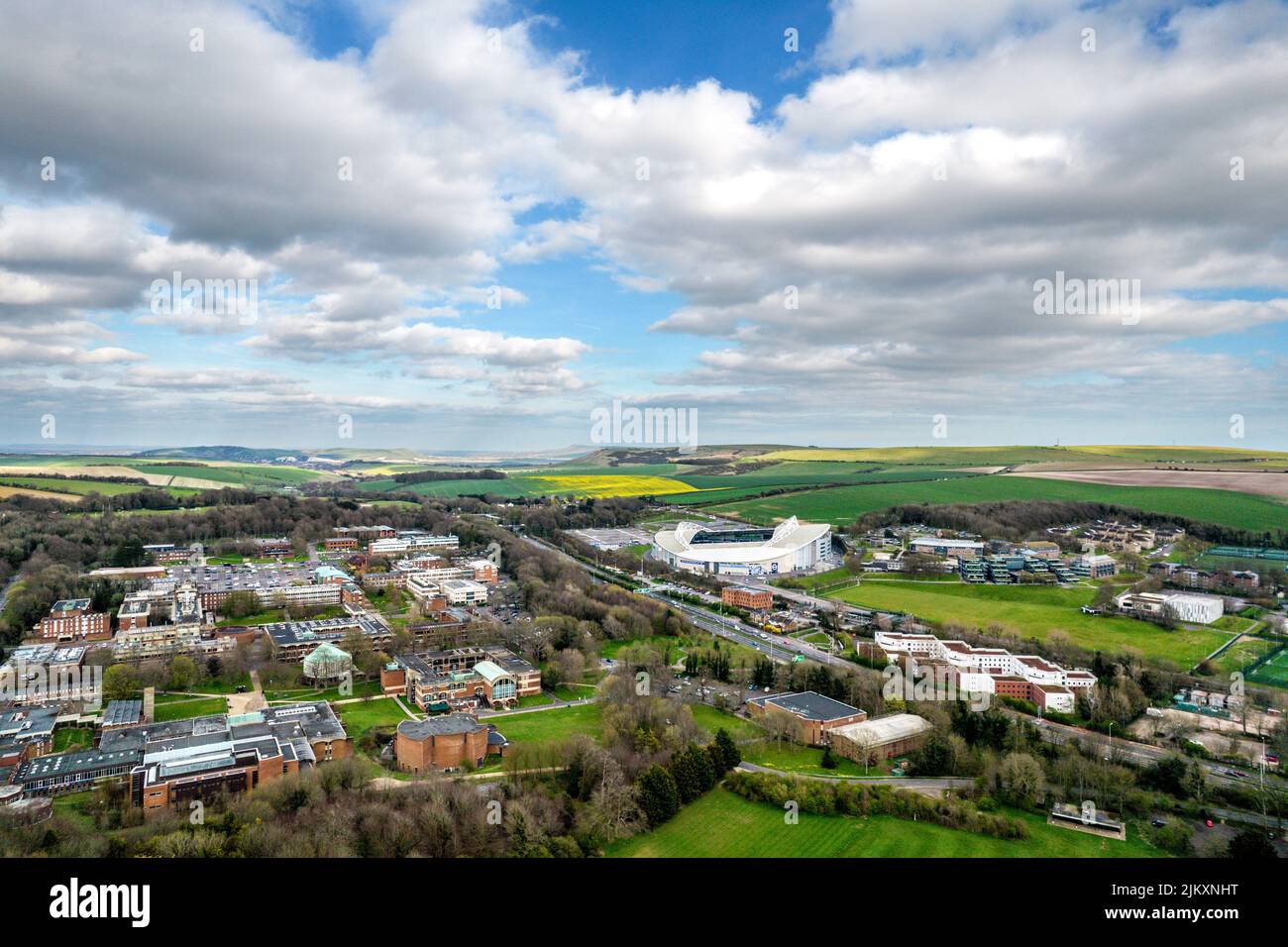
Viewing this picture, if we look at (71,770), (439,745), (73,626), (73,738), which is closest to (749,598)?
(439,745)

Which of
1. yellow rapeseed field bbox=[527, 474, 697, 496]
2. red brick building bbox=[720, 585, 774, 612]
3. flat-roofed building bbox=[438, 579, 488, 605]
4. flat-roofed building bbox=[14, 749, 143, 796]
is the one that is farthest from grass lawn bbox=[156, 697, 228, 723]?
yellow rapeseed field bbox=[527, 474, 697, 496]

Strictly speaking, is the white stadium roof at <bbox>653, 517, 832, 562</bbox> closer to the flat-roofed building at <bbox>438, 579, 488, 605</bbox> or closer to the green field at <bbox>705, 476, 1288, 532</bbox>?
the green field at <bbox>705, 476, 1288, 532</bbox>

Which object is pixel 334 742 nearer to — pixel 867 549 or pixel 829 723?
pixel 829 723

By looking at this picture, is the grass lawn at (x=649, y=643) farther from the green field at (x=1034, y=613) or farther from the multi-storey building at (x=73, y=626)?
the multi-storey building at (x=73, y=626)

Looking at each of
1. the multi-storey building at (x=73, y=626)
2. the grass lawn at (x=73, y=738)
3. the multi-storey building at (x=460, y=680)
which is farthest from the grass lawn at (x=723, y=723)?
the multi-storey building at (x=73, y=626)
